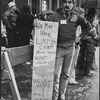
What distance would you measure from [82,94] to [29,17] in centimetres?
239

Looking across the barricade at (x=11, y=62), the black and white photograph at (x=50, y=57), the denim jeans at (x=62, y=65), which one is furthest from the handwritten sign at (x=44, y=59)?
the barricade at (x=11, y=62)

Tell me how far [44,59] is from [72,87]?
5.24 feet

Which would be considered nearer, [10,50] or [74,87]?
[10,50]

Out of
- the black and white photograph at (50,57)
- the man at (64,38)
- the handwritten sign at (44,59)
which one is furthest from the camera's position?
the man at (64,38)

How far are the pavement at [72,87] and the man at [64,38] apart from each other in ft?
1.92

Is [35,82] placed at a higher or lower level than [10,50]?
lower

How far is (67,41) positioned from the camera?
350 cm

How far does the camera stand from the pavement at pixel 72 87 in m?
4.12

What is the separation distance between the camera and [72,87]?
4.71 m

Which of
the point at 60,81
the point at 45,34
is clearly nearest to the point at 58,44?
the point at 45,34

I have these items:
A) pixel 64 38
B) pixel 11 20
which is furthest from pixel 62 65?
pixel 11 20

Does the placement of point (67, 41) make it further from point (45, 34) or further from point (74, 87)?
point (74, 87)

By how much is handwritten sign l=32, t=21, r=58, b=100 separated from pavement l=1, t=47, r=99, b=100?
2.06 ft

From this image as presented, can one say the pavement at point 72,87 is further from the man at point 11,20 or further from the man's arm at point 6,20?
→ the man's arm at point 6,20
